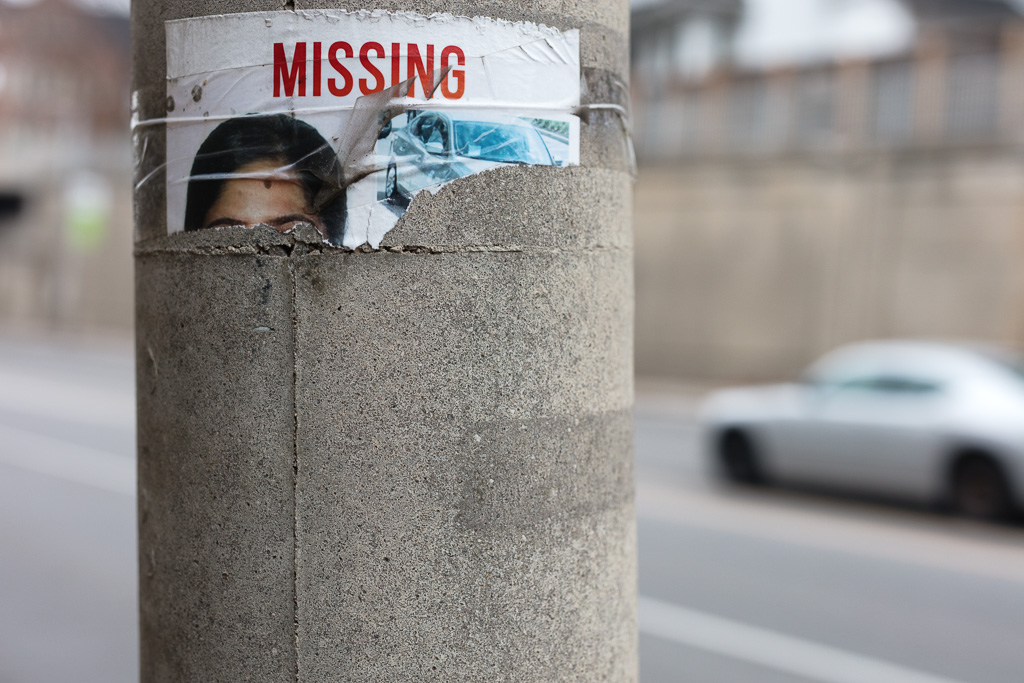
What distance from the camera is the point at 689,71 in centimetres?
2472

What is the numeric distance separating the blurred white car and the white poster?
9025mm

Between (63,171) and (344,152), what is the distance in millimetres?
48988

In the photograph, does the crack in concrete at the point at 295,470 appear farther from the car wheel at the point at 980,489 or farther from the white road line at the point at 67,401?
the white road line at the point at 67,401

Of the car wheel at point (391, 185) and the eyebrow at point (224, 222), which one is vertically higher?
the car wheel at point (391, 185)

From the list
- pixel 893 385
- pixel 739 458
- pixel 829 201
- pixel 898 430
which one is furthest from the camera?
pixel 829 201

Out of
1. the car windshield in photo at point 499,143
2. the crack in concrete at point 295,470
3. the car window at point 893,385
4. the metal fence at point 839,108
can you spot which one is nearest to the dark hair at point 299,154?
the crack in concrete at point 295,470

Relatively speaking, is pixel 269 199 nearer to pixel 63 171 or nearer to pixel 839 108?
pixel 839 108

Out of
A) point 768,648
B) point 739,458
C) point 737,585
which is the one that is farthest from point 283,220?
point 739,458

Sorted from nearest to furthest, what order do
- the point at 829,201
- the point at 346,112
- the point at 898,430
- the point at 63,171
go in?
the point at 346,112 → the point at 898,430 → the point at 829,201 → the point at 63,171

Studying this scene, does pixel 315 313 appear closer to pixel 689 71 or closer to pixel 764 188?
pixel 764 188

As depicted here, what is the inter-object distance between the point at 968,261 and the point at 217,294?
19.8m

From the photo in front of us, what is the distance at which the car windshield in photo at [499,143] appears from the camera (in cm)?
195

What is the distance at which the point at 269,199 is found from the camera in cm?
194

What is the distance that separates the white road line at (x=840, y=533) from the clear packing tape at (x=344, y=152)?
24.8 feet
